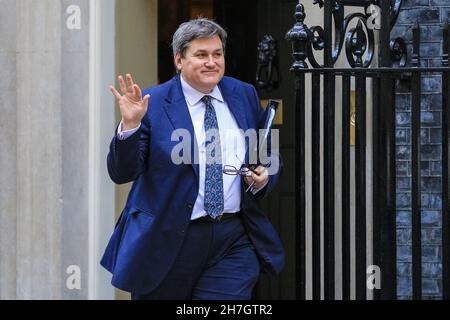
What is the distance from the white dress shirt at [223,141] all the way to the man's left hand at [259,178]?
0.05 m

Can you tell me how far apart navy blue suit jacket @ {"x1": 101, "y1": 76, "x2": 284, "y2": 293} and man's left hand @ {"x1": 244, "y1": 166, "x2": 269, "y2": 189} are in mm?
67

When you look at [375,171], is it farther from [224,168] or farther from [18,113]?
[18,113]

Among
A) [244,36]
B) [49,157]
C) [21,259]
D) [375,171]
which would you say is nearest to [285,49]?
[244,36]

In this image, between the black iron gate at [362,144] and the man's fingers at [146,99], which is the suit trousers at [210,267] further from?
the man's fingers at [146,99]

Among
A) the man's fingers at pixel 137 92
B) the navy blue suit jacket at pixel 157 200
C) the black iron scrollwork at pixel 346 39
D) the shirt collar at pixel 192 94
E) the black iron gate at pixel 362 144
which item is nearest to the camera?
the man's fingers at pixel 137 92

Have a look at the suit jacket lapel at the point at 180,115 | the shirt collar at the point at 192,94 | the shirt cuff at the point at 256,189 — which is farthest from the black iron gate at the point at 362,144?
the suit jacket lapel at the point at 180,115

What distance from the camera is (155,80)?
770 centimetres

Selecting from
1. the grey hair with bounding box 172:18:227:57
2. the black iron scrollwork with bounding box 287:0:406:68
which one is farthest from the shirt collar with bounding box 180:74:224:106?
the black iron scrollwork with bounding box 287:0:406:68

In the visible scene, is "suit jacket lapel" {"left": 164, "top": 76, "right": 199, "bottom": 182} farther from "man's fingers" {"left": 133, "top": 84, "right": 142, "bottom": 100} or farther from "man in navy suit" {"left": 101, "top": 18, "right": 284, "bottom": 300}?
"man's fingers" {"left": 133, "top": 84, "right": 142, "bottom": 100}

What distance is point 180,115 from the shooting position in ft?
15.0

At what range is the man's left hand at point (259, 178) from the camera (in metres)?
4.49

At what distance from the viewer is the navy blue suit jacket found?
14.6 feet

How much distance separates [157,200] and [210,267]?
0.40 meters

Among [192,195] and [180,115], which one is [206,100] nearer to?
[180,115]
